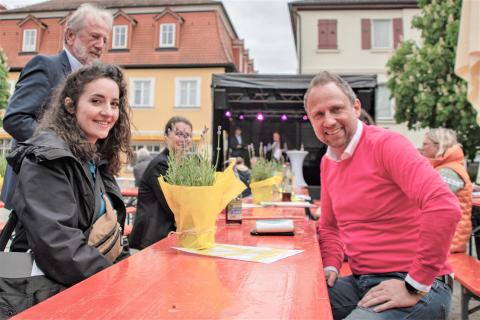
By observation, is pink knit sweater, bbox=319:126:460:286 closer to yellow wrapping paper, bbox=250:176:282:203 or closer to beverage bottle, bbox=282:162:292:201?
yellow wrapping paper, bbox=250:176:282:203

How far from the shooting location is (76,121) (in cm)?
176

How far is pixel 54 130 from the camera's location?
1.66 meters

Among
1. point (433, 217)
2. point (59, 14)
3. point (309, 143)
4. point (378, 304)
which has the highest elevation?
point (59, 14)

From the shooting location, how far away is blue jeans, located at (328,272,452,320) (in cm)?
141

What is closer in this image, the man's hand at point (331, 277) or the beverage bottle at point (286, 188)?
the man's hand at point (331, 277)

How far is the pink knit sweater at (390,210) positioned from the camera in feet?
4.36

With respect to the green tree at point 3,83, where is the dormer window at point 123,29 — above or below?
above

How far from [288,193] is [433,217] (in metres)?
2.48

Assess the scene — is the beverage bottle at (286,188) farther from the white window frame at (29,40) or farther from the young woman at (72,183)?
the white window frame at (29,40)

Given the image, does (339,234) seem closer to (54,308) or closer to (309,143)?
(54,308)

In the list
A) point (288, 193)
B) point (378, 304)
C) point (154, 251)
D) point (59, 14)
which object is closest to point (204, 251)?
point (154, 251)

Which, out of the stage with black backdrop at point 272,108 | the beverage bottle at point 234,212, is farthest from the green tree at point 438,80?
the beverage bottle at point 234,212

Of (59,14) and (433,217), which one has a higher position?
(59,14)

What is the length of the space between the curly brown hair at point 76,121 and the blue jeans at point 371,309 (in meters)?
1.11
